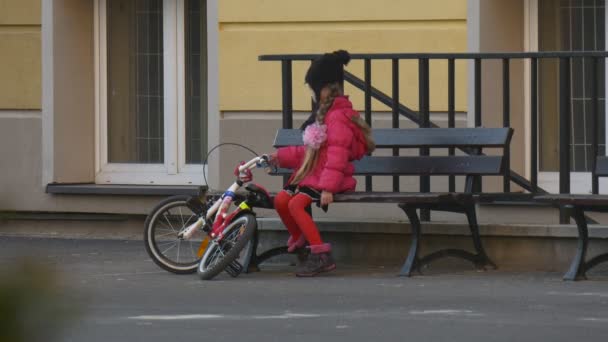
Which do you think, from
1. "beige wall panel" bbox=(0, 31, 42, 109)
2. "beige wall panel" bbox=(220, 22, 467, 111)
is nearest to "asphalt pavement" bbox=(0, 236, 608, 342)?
"beige wall panel" bbox=(220, 22, 467, 111)

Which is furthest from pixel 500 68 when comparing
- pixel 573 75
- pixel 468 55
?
pixel 468 55

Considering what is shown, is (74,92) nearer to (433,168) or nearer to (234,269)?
(234,269)

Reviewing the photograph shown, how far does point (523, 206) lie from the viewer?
28.9ft

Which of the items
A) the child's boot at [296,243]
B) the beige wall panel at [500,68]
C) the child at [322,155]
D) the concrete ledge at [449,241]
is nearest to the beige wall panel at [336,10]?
the beige wall panel at [500,68]

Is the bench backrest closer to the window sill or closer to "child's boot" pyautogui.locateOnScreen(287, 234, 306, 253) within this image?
"child's boot" pyautogui.locateOnScreen(287, 234, 306, 253)

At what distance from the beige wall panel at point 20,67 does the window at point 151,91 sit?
1.88ft

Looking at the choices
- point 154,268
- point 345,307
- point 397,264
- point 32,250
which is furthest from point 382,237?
point 32,250

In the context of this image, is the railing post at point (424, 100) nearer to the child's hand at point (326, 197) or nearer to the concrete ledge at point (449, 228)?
the concrete ledge at point (449, 228)

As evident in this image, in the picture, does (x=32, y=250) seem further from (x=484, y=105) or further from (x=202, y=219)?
(x=484, y=105)

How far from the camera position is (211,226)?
7.06m

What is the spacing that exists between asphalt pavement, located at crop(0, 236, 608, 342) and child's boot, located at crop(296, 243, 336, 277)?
78mm

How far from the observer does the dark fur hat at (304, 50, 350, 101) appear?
6.96 m

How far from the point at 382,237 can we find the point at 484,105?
5.95ft

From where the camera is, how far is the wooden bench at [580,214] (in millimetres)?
6492
